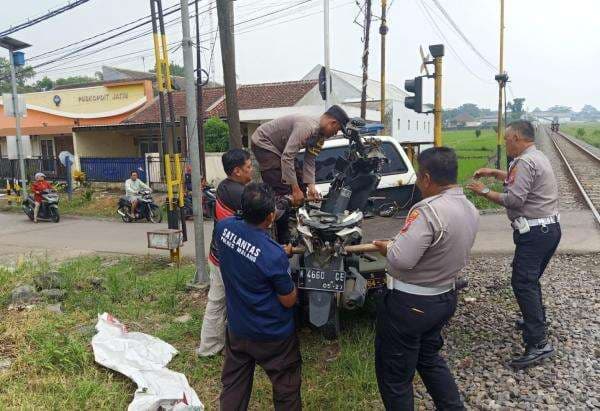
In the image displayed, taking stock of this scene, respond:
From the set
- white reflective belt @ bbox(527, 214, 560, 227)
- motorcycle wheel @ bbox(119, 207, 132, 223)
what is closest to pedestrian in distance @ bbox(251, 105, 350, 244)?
white reflective belt @ bbox(527, 214, 560, 227)

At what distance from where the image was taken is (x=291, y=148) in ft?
14.7

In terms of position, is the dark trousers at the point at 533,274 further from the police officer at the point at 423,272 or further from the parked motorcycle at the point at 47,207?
the parked motorcycle at the point at 47,207

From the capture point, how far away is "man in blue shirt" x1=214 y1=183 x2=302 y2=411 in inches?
110

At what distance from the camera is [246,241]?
2.80 metres

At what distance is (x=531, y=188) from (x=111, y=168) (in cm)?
1893

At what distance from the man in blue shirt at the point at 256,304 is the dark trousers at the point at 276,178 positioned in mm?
1849

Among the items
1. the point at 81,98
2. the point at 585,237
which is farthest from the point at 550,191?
the point at 81,98

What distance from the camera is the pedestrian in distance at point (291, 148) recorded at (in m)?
4.48

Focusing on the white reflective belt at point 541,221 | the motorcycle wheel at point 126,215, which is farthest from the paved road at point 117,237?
the white reflective belt at point 541,221

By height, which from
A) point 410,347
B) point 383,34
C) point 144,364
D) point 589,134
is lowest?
point 144,364

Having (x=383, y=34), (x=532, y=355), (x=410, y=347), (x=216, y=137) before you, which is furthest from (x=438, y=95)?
(x=216, y=137)

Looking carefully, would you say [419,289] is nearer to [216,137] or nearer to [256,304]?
[256,304]

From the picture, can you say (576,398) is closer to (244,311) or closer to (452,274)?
(452,274)

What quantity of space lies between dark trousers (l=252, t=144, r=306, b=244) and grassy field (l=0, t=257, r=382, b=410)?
3.31 feet
